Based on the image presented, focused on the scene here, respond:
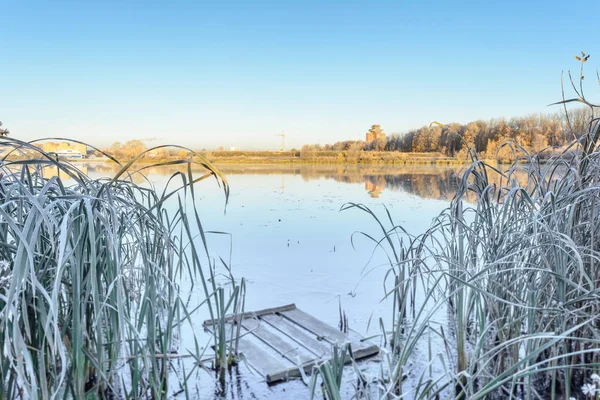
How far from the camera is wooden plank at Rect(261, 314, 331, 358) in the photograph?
2721mm

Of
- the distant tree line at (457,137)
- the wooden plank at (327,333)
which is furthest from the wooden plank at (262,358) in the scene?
the distant tree line at (457,137)

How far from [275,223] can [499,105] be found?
28391 mm

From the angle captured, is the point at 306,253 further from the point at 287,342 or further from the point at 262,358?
the point at 262,358

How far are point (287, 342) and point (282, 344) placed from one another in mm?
53

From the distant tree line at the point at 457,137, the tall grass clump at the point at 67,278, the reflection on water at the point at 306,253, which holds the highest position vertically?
the distant tree line at the point at 457,137

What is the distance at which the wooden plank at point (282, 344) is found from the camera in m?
2.65

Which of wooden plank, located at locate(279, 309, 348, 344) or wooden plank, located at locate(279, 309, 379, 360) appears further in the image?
wooden plank, located at locate(279, 309, 348, 344)

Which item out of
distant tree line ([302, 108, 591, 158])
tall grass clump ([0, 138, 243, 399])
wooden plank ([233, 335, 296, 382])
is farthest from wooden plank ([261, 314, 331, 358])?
distant tree line ([302, 108, 591, 158])

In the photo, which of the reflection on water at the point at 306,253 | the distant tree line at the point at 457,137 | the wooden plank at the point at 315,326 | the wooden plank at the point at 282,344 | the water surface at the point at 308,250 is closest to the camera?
the wooden plank at the point at 282,344

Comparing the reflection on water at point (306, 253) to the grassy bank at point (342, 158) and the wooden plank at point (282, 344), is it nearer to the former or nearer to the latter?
the wooden plank at point (282, 344)

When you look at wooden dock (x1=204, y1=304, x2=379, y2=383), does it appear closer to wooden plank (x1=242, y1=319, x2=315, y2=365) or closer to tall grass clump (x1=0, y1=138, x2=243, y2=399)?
wooden plank (x1=242, y1=319, x2=315, y2=365)

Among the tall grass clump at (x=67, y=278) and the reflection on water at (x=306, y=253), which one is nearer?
the tall grass clump at (x=67, y=278)

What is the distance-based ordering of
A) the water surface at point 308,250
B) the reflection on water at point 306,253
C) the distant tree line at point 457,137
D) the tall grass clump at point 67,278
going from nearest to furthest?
the tall grass clump at point 67,278 < the reflection on water at point 306,253 < the water surface at point 308,250 < the distant tree line at point 457,137

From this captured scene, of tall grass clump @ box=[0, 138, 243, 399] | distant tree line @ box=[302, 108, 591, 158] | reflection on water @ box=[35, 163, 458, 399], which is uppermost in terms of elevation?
distant tree line @ box=[302, 108, 591, 158]
